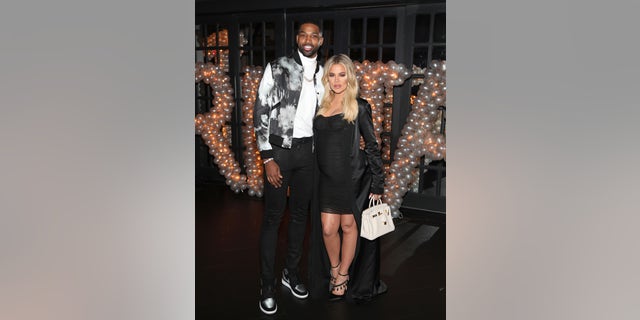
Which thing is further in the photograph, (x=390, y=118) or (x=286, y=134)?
(x=390, y=118)

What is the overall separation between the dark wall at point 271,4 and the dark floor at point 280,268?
2.38 meters

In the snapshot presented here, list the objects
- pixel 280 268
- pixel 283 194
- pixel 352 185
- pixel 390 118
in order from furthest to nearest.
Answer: pixel 390 118 → pixel 280 268 → pixel 352 185 → pixel 283 194

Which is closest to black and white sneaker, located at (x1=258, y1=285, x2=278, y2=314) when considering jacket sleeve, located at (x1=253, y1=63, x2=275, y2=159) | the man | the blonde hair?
the man

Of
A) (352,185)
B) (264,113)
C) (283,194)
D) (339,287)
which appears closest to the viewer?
(264,113)

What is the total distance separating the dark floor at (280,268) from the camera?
4070mm

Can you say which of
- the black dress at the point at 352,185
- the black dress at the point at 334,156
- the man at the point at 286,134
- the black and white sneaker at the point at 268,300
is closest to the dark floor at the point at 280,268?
the black and white sneaker at the point at 268,300

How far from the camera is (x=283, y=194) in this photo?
3.99 m

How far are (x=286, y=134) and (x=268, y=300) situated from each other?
3.59 feet

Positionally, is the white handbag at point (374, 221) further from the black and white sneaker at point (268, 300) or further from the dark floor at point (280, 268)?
the black and white sneaker at point (268, 300)

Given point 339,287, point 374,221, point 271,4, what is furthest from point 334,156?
point 271,4

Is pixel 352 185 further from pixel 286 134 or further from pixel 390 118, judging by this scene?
pixel 390 118
